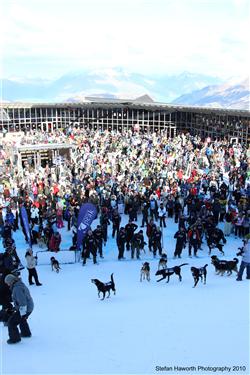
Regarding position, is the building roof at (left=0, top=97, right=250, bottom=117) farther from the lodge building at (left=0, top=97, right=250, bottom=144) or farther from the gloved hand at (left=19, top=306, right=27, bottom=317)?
the gloved hand at (left=19, top=306, right=27, bottom=317)

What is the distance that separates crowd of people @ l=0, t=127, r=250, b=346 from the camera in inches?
480

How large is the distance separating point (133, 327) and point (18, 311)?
1897 mm

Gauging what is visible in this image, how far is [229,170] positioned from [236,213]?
22.9 ft

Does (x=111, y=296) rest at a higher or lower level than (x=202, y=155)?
lower

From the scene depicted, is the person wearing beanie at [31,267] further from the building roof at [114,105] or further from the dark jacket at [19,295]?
the building roof at [114,105]

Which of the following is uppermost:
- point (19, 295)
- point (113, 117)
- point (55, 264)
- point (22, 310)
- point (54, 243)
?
point (113, 117)

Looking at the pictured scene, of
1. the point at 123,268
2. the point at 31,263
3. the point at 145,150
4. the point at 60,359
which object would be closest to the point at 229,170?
the point at 145,150

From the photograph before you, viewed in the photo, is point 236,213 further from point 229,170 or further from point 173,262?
point 229,170

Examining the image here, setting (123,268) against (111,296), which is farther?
(123,268)

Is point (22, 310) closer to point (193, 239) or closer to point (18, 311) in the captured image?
point (18, 311)

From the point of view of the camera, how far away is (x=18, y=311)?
608 centimetres

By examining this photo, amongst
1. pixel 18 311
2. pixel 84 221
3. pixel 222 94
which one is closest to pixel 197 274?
pixel 84 221

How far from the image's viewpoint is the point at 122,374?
532 centimetres

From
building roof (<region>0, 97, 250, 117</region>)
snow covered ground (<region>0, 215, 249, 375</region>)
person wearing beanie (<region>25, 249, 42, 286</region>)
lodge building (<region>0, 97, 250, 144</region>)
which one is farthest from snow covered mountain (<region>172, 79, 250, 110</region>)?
person wearing beanie (<region>25, 249, 42, 286</region>)
